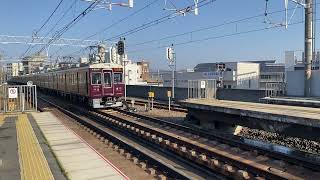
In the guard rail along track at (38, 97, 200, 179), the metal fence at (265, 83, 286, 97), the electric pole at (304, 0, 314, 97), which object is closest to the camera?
the guard rail along track at (38, 97, 200, 179)

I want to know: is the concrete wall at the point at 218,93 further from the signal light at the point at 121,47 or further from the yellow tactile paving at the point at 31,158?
the yellow tactile paving at the point at 31,158

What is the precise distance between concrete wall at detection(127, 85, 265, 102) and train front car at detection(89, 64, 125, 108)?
6.83 m

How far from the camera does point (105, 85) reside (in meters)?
26.4

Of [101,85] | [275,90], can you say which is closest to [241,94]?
[275,90]

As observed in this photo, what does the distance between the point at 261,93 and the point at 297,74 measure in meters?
5.12

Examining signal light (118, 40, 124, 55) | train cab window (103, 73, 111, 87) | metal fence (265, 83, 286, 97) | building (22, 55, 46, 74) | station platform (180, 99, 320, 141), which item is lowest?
station platform (180, 99, 320, 141)

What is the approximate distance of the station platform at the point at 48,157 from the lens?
9.70 meters

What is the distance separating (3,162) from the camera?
10695 mm

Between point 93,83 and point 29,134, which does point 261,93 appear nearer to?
point 93,83

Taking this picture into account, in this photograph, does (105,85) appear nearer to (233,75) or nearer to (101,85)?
(101,85)

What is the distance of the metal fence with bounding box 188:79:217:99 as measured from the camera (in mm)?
25281

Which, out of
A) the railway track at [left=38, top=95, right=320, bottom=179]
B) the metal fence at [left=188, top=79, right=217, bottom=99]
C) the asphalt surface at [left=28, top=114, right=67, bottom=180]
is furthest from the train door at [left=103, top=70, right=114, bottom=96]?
the railway track at [left=38, top=95, right=320, bottom=179]

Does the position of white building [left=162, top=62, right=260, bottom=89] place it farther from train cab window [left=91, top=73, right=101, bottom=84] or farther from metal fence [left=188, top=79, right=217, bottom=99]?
train cab window [left=91, top=73, right=101, bottom=84]

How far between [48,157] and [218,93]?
60.6ft
